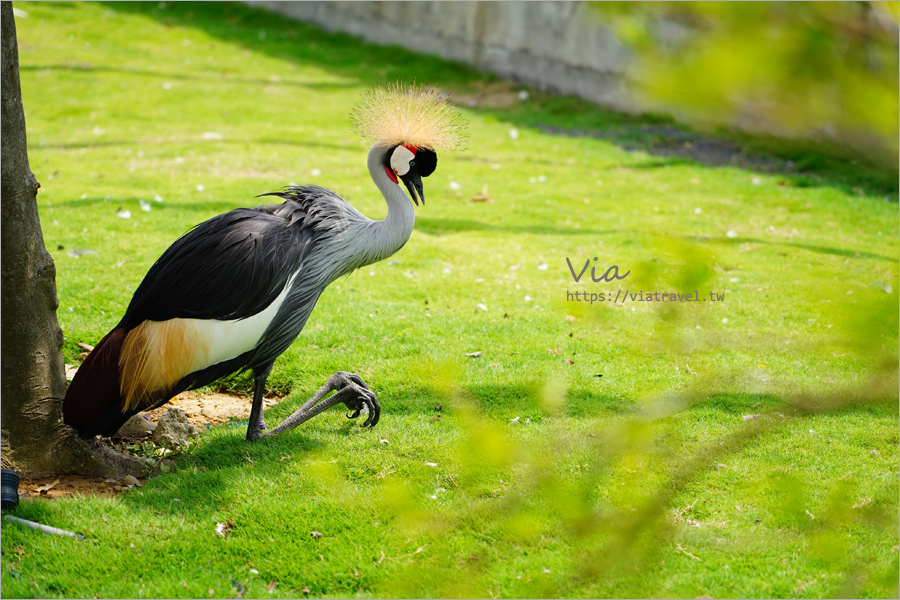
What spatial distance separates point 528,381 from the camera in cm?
416

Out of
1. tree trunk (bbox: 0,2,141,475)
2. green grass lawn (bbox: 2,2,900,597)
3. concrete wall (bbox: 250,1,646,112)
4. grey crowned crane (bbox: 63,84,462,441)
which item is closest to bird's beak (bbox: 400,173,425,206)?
grey crowned crane (bbox: 63,84,462,441)

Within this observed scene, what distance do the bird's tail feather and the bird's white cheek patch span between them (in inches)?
57.2

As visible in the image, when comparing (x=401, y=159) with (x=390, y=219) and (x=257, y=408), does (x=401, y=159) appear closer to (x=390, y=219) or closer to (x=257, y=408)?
(x=390, y=219)

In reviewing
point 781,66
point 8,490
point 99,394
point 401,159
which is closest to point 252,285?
point 99,394

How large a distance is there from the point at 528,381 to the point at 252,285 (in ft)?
5.68

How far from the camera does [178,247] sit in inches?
129

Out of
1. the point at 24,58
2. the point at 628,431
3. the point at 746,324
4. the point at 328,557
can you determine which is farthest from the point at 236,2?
the point at 628,431

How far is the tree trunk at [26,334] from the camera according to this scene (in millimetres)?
2979

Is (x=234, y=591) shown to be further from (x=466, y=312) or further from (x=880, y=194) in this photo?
(x=880, y=194)

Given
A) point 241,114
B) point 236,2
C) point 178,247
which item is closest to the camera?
point 178,247

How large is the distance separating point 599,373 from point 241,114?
895 cm

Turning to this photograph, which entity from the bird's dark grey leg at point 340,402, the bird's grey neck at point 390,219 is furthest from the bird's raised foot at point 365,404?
the bird's grey neck at point 390,219

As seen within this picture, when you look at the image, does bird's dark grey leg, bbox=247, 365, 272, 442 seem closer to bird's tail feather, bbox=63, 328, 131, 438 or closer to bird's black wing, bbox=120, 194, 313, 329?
bird's black wing, bbox=120, 194, 313, 329

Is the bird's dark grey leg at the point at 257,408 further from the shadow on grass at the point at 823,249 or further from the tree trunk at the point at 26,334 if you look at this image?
the shadow on grass at the point at 823,249
